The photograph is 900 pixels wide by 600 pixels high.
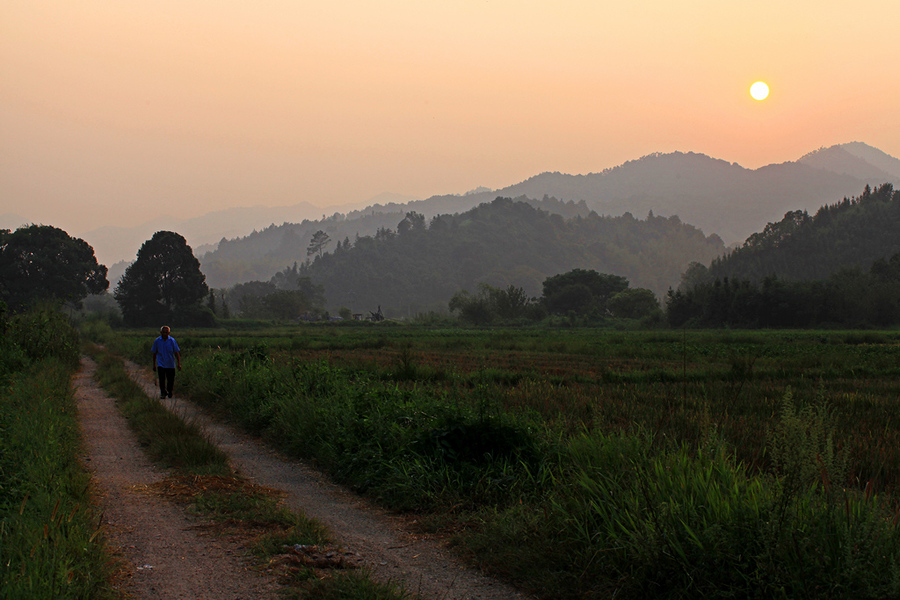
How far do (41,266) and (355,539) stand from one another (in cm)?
9179

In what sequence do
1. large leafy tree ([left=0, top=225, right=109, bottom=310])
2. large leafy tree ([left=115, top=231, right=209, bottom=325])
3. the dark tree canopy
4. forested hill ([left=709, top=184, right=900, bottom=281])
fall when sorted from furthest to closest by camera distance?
forested hill ([left=709, top=184, right=900, bottom=281])
the dark tree canopy
large leafy tree ([left=115, top=231, right=209, bottom=325])
large leafy tree ([left=0, top=225, right=109, bottom=310])

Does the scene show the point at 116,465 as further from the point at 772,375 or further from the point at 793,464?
the point at 772,375

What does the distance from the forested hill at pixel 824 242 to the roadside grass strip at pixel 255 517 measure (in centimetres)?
11572

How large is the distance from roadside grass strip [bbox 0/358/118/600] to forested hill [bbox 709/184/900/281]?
118 m

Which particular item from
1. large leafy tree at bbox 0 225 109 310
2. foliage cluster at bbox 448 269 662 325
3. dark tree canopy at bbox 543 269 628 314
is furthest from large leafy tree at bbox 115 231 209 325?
dark tree canopy at bbox 543 269 628 314

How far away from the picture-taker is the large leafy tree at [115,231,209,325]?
88.2m

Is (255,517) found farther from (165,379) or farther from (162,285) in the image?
(162,285)

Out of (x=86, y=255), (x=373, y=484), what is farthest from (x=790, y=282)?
(x=86, y=255)

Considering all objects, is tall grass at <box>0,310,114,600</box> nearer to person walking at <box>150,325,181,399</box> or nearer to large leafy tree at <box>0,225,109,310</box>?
person walking at <box>150,325,181,399</box>

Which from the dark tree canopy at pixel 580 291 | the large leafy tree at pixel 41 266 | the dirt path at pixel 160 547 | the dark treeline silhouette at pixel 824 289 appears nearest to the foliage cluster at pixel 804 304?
the dark treeline silhouette at pixel 824 289

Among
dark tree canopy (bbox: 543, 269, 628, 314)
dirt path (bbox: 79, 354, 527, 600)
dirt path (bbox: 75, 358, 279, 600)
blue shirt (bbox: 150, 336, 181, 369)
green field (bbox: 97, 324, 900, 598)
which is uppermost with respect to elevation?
dark tree canopy (bbox: 543, 269, 628, 314)

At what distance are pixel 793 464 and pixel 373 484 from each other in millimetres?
4900

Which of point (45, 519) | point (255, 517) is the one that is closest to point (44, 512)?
point (45, 519)

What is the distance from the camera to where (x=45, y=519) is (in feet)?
16.4
